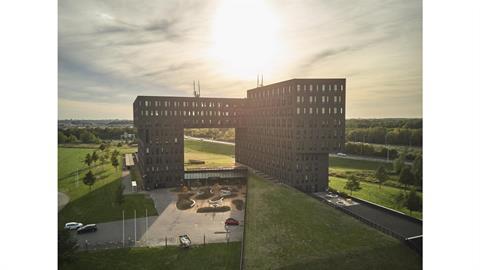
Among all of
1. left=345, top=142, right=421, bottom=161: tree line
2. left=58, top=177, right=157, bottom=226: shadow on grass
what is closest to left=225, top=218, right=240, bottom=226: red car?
left=58, top=177, right=157, bottom=226: shadow on grass

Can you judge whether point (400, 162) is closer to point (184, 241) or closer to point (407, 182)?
point (407, 182)

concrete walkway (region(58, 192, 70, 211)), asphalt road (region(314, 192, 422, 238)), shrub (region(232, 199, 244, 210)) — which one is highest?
concrete walkway (region(58, 192, 70, 211))

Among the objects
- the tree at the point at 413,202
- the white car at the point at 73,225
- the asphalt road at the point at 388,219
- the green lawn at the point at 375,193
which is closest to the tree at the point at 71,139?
the white car at the point at 73,225

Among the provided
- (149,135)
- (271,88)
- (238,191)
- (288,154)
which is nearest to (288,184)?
(288,154)

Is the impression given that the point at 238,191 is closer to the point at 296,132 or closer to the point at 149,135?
the point at 296,132

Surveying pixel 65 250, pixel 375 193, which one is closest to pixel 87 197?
pixel 65 250

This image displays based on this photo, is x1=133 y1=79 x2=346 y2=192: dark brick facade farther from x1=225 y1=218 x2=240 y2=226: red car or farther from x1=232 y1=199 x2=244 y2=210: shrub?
x1=225 y1=218 x2=240 y2=226: red car

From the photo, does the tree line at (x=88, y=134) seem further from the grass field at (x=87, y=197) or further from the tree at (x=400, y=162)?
the tree at (x=400, y=162)
